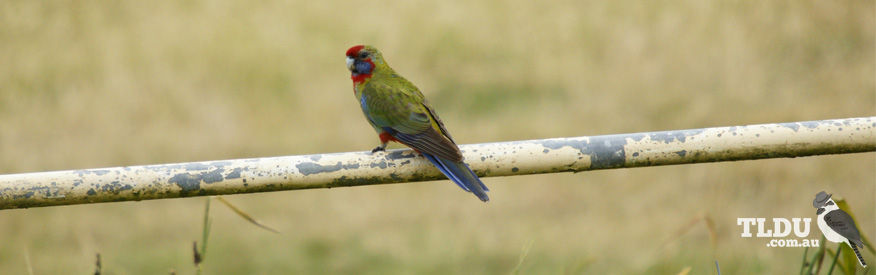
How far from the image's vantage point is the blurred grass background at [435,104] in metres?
1.95

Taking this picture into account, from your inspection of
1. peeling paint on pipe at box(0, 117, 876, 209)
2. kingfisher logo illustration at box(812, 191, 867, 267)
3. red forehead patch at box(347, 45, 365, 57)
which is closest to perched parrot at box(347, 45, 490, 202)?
red forehead patch at box(347, 45, 365, 57)

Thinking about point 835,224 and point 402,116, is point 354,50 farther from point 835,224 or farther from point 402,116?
point 835,224

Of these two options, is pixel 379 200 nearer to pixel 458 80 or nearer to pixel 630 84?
pixel 458 80

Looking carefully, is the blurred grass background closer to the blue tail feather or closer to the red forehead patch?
the red forehead patch

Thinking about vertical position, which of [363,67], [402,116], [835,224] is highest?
[363,67]

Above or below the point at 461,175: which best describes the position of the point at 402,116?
above

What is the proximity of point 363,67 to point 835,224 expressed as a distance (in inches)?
40.4

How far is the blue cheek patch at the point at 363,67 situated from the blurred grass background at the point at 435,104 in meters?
0.52

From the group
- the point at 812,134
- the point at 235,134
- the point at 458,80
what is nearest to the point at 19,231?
the point at 235,134

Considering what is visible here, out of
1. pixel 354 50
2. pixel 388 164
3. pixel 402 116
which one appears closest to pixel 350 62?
pixel 354 50

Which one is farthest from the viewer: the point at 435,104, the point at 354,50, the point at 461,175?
the point at 435,104

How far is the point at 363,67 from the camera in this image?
167 cm

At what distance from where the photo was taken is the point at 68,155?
2088 mm

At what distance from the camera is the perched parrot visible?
3.59 feet
